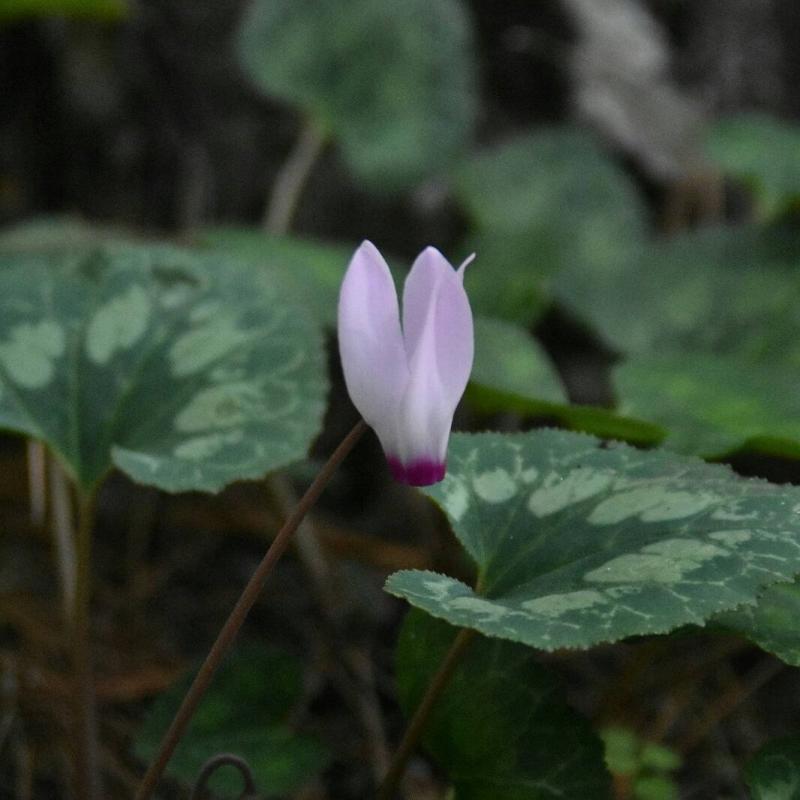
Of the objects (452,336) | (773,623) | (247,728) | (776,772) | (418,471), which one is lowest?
(247,728)

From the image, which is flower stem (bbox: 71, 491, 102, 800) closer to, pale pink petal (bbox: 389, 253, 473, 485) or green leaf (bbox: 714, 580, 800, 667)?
pale pink petal (bbox: 389, 253, 473, 485)

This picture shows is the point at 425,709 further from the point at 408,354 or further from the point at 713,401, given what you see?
the point at 713,401

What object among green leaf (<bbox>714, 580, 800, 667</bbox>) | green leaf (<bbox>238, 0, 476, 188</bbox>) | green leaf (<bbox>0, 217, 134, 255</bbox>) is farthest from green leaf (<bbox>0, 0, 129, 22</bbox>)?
green leaf (<bbox>714, 580, 800, 667</bbox>)

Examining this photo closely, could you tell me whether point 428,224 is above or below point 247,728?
above

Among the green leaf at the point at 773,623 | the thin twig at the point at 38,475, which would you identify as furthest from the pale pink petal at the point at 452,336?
the thin twig at the point at 38,475

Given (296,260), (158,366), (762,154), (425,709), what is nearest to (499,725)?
(425,709)

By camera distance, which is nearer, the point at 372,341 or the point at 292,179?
the point at 372,341

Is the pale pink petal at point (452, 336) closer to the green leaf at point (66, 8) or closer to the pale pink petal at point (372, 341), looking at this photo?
the pale pink petal at point (372, 341)
